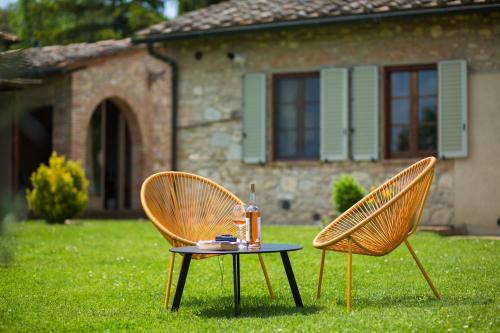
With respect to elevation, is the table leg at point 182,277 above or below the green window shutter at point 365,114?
below

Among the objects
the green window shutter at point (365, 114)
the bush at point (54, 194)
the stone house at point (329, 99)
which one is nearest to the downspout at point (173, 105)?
the stone house at point (329, 99)

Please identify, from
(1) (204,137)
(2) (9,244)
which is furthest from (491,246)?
(2) (9,244)

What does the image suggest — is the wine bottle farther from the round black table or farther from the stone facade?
the stone facade

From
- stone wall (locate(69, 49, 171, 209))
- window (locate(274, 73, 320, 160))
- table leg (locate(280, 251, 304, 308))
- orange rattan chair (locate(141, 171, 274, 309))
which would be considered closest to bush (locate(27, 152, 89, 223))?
stone wall (locate(69, 49, 171, 209))

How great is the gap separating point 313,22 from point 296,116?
155 centimetres

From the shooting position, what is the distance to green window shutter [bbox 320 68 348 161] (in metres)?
11.8

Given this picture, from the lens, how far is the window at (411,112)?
11500 mm

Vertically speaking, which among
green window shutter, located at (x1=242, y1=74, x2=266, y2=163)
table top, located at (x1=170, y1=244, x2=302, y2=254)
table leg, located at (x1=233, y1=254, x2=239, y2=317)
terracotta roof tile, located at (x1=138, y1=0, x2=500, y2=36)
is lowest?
table leg, located at (x1=233, y1=254, x2=239, y2=317)

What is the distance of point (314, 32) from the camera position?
39.9 ft

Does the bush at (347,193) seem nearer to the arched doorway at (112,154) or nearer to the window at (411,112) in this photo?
the window at (411,112)

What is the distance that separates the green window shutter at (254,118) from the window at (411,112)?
1965 mm

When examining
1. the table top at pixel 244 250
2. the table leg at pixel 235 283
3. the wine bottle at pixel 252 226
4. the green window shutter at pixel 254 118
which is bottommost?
the table leg at pixel 235 283

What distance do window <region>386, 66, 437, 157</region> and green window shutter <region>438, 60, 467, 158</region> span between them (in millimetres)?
284

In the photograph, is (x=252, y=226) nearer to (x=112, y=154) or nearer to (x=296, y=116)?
(x=296, y=116)
